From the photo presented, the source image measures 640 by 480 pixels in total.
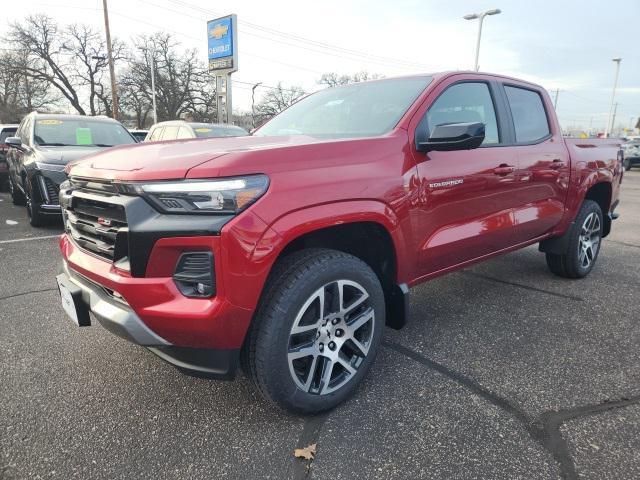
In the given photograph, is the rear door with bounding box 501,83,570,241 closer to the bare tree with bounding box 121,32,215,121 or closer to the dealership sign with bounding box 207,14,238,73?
the dealership sign with bounding box 207,14,238,73

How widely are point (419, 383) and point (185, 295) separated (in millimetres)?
1453

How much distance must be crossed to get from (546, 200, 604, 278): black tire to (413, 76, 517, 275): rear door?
1.18 m

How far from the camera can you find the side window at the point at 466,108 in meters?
2.82

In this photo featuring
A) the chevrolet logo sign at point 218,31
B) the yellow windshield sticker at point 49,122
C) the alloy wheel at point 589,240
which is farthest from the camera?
the chevrolet logo sign at point 218,31

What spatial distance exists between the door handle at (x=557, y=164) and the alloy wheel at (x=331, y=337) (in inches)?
92.5

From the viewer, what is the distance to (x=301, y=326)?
2129mm

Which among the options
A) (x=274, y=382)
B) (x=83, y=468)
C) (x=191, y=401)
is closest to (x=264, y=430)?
(x=274, y=382)

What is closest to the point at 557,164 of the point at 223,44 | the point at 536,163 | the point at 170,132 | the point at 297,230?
the point at 536,163

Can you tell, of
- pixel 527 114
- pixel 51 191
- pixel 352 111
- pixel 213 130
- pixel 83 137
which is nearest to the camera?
pixel 352 111

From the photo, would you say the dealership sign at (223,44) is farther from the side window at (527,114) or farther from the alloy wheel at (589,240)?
the alloy wheel at (589,240)

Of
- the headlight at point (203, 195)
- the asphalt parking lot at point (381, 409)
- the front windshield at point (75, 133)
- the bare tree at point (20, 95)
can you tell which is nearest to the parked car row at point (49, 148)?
the front windshield at point (75, 133)

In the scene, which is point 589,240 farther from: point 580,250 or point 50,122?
point 50,122

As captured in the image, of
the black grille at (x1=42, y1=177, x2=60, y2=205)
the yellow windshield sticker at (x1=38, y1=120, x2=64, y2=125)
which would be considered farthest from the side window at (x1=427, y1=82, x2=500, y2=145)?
the yellow windshield sticker at (x1=38, y1=120, x2=64, y2=125)

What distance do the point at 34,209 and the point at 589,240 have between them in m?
7.10
